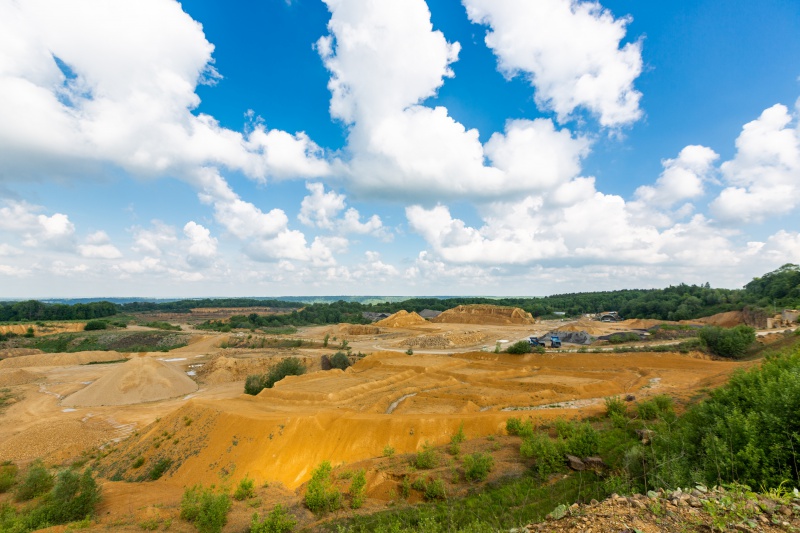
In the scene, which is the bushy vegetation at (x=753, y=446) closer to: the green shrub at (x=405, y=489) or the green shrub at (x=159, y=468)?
the green shrub at (x=405, y=489)

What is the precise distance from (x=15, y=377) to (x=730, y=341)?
87403 millimetres

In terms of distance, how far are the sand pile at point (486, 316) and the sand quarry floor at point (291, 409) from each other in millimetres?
47435

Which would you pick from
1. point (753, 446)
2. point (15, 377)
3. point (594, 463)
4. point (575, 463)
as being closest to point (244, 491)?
point (575, 463)

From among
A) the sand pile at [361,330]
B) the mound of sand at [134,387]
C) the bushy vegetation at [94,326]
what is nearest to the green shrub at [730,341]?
the sand pile at [361,330]

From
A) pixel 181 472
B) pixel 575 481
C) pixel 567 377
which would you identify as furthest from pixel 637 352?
pixel 181 472

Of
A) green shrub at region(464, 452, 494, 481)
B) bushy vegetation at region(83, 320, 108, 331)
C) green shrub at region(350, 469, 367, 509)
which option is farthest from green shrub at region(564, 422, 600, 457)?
bushy vegetation at region(83, 320, 108, 331)

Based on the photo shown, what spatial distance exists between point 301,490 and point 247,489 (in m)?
2.21

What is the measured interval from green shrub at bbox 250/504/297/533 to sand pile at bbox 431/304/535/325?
281 feet

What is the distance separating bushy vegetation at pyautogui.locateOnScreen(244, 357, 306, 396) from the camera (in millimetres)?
29734

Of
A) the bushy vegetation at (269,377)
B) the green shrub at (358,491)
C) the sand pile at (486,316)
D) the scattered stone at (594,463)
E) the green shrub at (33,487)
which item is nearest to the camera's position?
the green shrub at (358,491)

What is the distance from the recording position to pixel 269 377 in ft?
107

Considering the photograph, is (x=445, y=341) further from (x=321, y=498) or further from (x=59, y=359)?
(x=59, y=359)

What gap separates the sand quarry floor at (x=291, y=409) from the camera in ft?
53.5

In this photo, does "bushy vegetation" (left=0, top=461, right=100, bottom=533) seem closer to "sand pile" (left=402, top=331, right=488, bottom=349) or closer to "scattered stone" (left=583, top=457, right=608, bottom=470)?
"scattered stone" (left=583, top=457, right=608, bottom=470)
